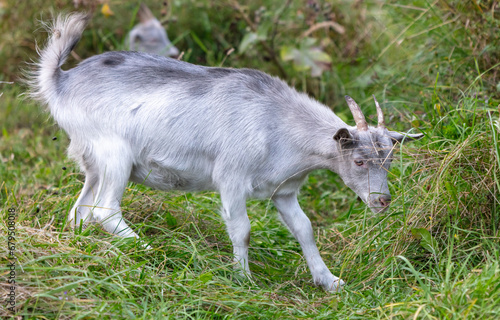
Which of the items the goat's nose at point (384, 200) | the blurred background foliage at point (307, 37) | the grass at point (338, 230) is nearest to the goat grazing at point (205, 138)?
the goat's nose at point (384, 200)

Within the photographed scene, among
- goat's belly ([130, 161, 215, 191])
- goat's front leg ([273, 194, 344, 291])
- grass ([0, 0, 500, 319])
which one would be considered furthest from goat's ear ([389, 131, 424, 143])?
goat's belly ([130, 161, 215, 191])

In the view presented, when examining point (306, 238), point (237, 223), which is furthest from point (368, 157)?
point (237, 223)

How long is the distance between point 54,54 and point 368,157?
8.63 ft

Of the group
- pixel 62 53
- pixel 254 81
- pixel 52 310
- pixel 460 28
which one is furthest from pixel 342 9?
pixel 52 310

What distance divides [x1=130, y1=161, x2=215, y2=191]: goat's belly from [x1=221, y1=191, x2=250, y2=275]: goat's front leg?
25 centimetres

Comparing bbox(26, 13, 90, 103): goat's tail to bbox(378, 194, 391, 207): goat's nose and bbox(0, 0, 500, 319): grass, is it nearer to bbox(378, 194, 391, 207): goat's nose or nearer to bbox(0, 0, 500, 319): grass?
bbox(0, 0, 500, 319): grass

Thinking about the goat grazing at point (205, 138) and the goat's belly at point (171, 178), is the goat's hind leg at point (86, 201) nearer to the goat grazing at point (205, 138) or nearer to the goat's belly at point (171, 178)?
the goat grazing at point (205, 138)

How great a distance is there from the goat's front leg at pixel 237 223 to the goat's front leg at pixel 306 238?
422mm

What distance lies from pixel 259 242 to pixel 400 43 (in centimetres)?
325

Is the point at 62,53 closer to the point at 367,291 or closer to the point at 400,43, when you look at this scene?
the point at 367,291

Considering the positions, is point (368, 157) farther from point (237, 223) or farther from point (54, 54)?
point (54, 54)

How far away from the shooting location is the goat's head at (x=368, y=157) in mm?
4355

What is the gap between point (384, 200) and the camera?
4.38 meters

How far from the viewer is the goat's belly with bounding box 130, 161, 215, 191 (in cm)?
466
